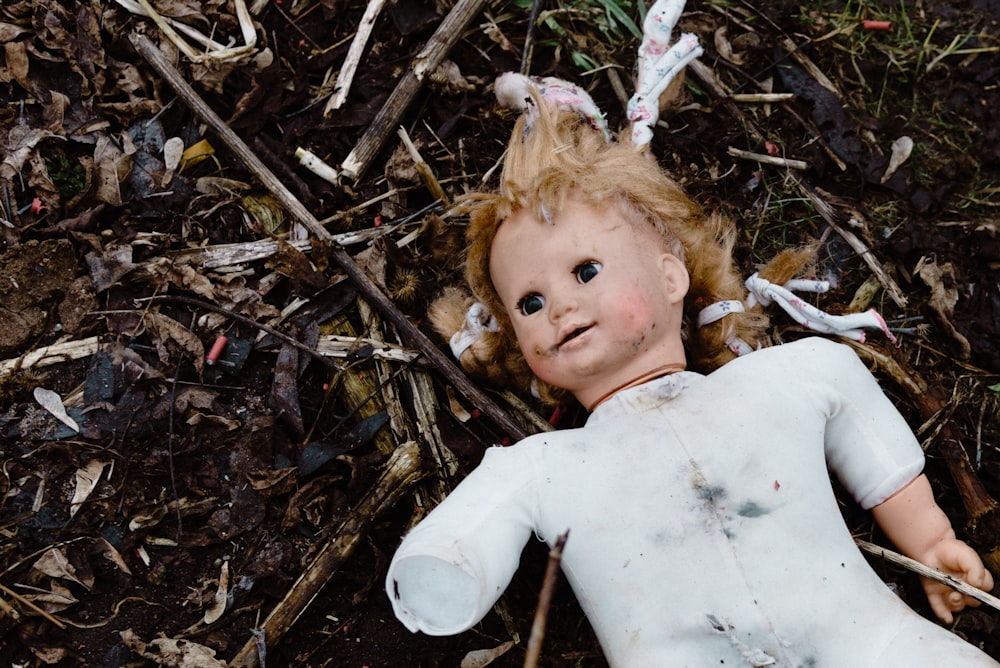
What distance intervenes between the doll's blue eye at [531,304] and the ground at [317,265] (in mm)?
608

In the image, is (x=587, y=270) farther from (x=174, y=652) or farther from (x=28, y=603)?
(x=28, y=603)

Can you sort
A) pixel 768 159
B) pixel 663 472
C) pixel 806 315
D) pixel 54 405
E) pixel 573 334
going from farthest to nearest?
pixel 768 159
pixel 806 315
pixel 54 405
pixel 573 334
pixel 663 472

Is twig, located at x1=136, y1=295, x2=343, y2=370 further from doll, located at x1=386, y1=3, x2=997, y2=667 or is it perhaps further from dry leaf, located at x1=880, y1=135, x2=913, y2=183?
dry leaf, located at x1=880, y1=135, x2=913, y2=183

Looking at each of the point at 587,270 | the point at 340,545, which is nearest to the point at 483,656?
the point at 340,545

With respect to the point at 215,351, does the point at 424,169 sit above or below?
above

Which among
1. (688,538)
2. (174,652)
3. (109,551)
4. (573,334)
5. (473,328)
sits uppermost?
(573,334)

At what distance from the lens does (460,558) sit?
8.34 feet

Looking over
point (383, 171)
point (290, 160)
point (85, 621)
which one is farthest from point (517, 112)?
point (85, 621)

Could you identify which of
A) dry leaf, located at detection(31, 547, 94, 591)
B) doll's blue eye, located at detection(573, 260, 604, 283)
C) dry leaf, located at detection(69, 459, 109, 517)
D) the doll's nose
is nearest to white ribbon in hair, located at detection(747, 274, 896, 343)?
doll's blue eye, located at detection(573, 260, 604, 283)

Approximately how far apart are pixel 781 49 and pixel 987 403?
1732 mm

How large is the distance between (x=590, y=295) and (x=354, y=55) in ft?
5.42

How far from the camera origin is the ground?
120 inches

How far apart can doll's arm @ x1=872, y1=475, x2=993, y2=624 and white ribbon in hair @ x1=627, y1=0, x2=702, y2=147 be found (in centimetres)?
161

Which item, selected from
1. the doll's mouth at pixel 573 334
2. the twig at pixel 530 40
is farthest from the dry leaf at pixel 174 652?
the twig at pixel 530 40
